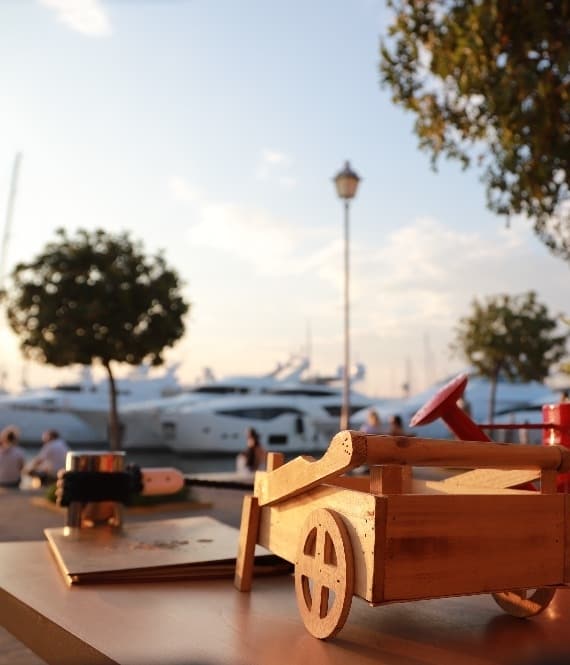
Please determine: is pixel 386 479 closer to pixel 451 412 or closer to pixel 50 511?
pixel 451 412

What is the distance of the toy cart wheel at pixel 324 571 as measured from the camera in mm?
2674

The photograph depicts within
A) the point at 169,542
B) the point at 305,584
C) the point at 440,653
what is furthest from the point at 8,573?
the point at 440,653

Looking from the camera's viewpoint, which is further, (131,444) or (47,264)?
(131,444)

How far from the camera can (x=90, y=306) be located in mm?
18984

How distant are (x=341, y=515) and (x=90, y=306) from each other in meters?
17.1

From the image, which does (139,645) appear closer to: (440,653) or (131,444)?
(440,653)

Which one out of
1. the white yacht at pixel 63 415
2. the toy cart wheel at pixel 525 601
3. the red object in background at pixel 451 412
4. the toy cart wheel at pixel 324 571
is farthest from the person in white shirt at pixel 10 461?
the white yacht at pixel 63 415

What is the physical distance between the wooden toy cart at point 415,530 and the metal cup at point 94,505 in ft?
9.55

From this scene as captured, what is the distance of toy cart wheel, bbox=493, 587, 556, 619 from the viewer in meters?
3.26

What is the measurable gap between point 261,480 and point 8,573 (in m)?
1.81

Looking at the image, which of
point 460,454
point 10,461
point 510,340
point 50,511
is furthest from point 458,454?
point 510,340

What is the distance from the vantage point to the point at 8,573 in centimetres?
427

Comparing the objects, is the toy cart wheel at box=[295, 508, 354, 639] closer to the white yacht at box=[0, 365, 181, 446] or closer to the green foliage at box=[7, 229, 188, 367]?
the green foliage at box=[7, 229, 188, 367]

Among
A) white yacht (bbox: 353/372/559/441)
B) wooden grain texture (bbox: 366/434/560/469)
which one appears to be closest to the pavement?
wooden grain texture (bbox: 366/434/560/469)
